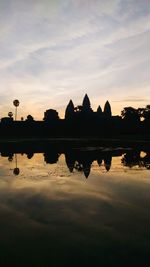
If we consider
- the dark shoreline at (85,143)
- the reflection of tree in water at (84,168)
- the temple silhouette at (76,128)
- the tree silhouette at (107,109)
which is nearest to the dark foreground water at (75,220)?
the reflection of tree in water at (84,168)

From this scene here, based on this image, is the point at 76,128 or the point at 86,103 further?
the point at 86,103

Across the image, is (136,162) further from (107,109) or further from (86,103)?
(107,109)

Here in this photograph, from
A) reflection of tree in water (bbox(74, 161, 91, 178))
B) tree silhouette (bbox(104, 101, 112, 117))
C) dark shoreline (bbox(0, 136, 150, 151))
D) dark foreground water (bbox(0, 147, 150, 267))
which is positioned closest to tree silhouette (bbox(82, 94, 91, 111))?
tree silhouette (bbox(104, 101, 112, 117))

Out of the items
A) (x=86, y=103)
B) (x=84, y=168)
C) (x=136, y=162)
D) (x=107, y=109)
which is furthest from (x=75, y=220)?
(x=107, y=109)

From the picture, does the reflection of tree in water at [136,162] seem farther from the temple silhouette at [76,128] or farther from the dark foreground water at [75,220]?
the temple silhouette at [76,128]

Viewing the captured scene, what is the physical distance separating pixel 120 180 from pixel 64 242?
863cm

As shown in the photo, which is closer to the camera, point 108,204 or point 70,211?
point 70,211

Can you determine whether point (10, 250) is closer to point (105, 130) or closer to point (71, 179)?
point (71, 179)

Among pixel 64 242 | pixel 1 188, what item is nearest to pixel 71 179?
pixel 1 188

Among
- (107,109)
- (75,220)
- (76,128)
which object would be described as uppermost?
(107,109)

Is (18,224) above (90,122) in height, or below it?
below

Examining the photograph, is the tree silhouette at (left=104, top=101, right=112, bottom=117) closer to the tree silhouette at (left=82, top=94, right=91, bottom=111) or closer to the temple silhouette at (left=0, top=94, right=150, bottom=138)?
the tree silhouette at (left=82, top=94, right=91, bottom=111)

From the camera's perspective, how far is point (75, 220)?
9.23 metres

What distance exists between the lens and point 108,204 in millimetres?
11031
